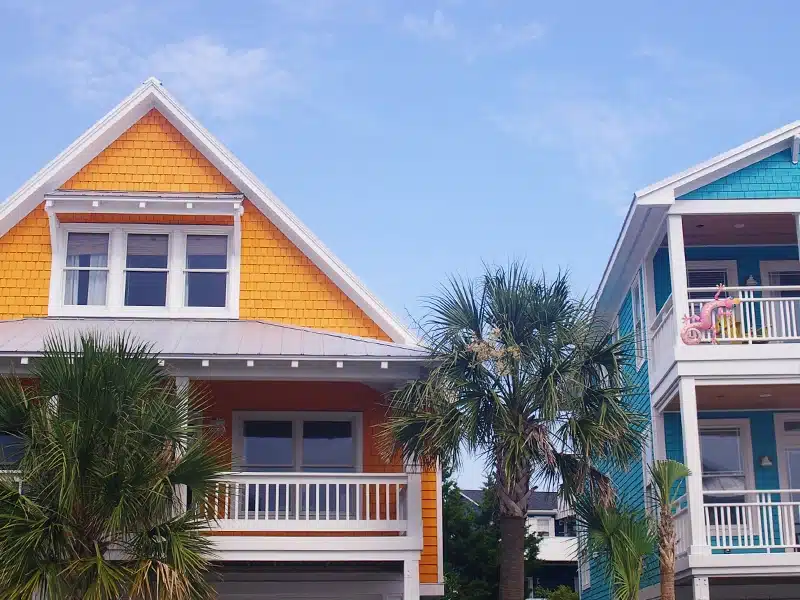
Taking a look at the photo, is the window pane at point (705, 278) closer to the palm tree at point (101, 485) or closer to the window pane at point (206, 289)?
the window pane at point (206, 289)

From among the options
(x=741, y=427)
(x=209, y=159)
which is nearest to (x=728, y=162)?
(x=741, y=427)

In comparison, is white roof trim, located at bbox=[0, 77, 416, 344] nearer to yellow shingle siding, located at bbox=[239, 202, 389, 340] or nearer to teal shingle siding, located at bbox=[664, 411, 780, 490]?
yellow shingle siding, located at bbox=[239, 202, 389, 340]

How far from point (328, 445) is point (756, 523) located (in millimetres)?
7834

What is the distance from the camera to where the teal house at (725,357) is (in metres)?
18.2

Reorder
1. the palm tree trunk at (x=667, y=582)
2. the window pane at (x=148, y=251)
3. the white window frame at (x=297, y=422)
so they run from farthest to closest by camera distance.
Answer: the window pane at (x=148, y=251), the white window frame at (x=297, y=422), the palm tree trunk at (x=667, y=582)

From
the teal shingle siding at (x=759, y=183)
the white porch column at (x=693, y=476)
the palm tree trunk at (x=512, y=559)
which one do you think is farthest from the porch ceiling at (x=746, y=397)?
the palm tree trunk at (x=512, y=559)

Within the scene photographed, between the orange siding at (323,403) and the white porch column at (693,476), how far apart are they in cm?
420

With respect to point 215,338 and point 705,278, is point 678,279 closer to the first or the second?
point 705,278

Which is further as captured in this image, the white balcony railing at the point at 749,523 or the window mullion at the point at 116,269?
the window mullion at the point at 116,269

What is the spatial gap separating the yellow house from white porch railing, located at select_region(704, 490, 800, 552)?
465 cm

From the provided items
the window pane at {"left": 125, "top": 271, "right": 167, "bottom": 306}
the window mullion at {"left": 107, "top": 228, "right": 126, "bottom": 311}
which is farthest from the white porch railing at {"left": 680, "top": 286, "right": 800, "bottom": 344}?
the window mullion at {"left": 107, "top": 228, "right": 126, "bottom": 311}

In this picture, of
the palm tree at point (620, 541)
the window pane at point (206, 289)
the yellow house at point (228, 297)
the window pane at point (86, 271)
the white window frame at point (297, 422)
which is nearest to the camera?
the palm tree at point (620, 541)

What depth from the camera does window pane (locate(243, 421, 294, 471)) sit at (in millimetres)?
19766

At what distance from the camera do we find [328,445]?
19938mm
